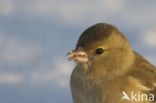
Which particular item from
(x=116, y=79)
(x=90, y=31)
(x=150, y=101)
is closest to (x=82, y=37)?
(x=90, y=31)

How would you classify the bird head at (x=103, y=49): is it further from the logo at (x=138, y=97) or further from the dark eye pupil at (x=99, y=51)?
the logo at (x=138, y=97)

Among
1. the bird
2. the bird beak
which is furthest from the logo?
the bird beak

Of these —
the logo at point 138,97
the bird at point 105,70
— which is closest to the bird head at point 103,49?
the bird at point 105,70

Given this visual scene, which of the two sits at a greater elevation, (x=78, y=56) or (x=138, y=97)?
(x=78, y=56)

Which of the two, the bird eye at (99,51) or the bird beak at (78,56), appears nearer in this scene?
the bird beak at (78,56)

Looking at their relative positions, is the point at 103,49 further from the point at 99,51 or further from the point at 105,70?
the point at 105,70

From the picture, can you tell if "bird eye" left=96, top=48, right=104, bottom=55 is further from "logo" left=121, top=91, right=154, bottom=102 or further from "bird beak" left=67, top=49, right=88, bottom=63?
"logo" left=121, top=91, right=154, bottom=102

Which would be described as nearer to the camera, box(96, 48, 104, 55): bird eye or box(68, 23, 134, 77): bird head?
box(68, 23, 134, 77): bird head

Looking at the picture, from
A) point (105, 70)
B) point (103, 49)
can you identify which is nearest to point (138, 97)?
point (105, 70)
